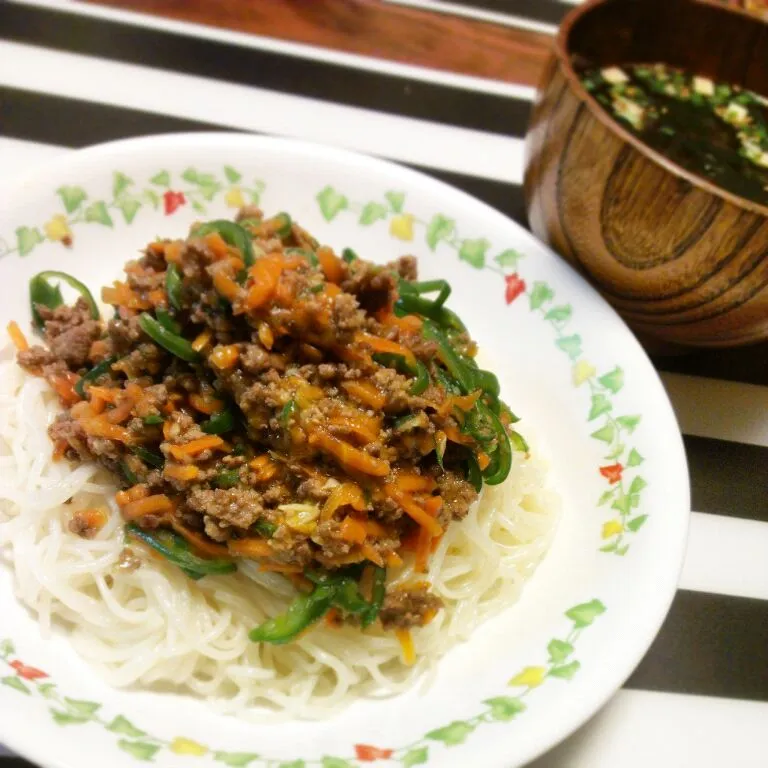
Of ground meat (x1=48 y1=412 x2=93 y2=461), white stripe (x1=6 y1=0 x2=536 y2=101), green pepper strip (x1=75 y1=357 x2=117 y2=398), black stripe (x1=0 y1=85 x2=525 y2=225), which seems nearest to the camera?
ground meat (x1=48 y1=412 x2=93 y2=461)

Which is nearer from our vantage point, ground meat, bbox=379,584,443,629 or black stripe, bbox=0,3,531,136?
ground meat, bbox=379,584,443,629

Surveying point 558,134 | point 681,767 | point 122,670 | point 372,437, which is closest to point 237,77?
point 558,134

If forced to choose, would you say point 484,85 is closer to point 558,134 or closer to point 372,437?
point 558,134

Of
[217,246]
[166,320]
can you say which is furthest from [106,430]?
[217,246]

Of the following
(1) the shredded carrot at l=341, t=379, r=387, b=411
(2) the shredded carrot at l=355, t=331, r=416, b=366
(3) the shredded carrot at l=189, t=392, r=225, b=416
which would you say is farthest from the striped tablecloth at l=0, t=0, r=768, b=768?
(2) the shredded carrot at l=355, t=331, r=416, b=366

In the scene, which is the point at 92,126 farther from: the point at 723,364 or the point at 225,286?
the point at 723,364

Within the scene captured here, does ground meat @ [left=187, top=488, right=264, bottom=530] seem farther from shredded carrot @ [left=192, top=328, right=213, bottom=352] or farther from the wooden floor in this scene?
the wooden floor
